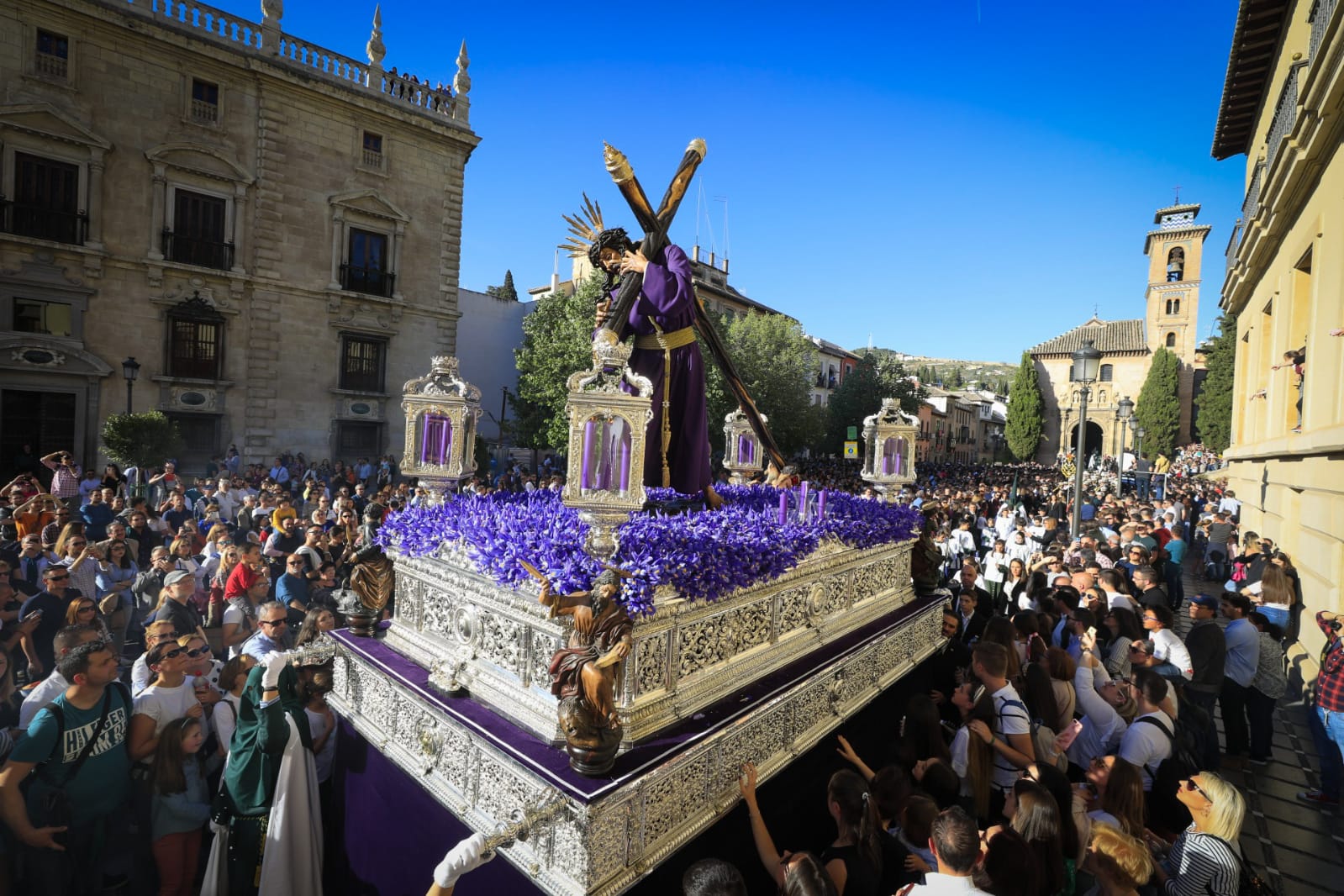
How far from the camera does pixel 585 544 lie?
12.2 feet

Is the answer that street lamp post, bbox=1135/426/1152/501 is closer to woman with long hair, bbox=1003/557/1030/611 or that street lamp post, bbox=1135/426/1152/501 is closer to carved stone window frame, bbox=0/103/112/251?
woman with long hair, bbox=1003/557/1030/611

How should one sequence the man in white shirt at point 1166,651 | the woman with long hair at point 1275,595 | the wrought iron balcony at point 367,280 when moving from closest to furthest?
the man in white shirt at point 1166,651, the woman with long hair at point 1275,595, the wrought iron balcony at point 367,280

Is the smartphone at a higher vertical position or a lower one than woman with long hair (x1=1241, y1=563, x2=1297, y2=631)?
lower

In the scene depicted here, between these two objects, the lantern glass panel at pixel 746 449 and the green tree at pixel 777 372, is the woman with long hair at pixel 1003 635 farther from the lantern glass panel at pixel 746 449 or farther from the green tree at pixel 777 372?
the green tree at pixel 777 372

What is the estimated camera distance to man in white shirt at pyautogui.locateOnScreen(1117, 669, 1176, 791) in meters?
4.29

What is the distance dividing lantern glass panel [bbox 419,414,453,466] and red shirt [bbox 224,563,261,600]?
8.45 feet

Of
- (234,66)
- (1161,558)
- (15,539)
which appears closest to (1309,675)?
(1161,558)

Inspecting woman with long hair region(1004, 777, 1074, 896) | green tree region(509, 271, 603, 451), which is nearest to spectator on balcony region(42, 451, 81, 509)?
green tree region(509, 271, 603, 451)

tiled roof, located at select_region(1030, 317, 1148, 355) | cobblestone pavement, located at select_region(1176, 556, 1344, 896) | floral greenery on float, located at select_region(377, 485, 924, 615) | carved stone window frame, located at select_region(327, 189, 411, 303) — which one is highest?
tiled roof, located at select_region(1030, 317, 1148, 355)

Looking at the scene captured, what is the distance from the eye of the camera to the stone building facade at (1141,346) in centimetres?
5438

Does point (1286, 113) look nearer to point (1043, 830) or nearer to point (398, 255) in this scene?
point (1043, 830)

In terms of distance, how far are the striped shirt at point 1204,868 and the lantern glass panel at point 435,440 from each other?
590 centimetres

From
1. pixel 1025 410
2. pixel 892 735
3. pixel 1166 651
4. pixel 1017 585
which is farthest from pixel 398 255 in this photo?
pixel 1025 410

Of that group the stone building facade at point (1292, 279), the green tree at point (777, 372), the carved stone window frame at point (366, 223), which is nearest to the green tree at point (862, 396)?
the green tree at point (777, 372)
